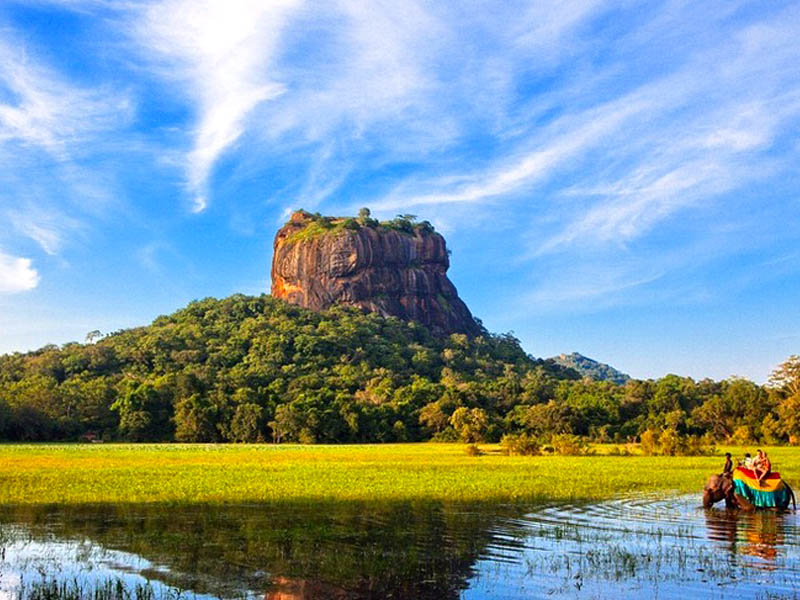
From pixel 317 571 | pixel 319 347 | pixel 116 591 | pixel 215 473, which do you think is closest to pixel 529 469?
pixel 215 473

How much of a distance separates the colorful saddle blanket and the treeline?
129 ft

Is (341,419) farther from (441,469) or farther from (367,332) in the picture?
(367,332)

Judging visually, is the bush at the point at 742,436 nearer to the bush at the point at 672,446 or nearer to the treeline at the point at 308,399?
the treeline at the point at 308,399

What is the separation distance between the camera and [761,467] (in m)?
21.7

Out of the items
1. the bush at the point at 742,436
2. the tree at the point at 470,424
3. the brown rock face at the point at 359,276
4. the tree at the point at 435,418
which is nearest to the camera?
the bush at the point at 742,436

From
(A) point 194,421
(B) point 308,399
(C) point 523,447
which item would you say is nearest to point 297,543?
(C) point 523,447

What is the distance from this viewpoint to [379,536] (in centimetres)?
1623

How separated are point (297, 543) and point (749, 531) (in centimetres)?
1056

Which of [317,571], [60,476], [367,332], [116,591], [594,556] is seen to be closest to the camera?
[116,591]

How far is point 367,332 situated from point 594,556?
133m

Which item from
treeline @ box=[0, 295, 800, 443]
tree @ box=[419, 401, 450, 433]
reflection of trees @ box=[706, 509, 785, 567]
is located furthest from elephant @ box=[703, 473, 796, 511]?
tree @ box=[419, 401, 450, 433]

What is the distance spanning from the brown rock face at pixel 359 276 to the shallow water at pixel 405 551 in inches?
6306

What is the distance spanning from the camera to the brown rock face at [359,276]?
603 ft

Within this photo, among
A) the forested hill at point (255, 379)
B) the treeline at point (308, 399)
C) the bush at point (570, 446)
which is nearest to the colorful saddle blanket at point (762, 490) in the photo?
the bush at point (570, 446)
